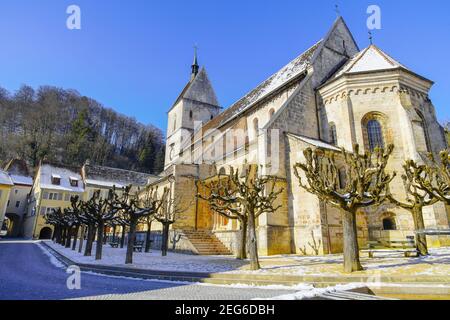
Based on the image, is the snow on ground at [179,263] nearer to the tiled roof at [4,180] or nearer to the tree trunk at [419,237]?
the tree trunk at [419,237]

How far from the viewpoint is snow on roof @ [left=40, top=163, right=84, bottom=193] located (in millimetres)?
38662

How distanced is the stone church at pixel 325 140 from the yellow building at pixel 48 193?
78.7ft

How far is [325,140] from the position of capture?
19.7m

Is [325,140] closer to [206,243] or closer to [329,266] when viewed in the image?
[206,243]

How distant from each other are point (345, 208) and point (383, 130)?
38.6ft

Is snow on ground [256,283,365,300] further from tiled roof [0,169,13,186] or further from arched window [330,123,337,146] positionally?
tiled roof [0,169,13,186]

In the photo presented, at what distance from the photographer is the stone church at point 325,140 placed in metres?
15.3

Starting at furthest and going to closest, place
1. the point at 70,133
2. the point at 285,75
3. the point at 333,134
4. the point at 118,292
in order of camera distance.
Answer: the point at 70,133
the point at 285,75
the point at 333,134
the point at 118,292

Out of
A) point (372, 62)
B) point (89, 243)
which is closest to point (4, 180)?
point (89, 243)

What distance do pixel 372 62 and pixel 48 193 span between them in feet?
136

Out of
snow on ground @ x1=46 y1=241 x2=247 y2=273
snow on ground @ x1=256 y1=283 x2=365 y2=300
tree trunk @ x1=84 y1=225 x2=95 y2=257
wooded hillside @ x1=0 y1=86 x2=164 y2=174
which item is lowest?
snow on ground @ x1=46 y1=241 x2=247 y2=273

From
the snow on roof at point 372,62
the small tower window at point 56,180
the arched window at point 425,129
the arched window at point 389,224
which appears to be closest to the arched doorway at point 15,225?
the small tower window at point 56,180

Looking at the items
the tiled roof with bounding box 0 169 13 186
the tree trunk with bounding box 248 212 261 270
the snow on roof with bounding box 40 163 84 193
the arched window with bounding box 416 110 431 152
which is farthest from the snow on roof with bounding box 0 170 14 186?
the arched window with bounding box 416 110 431 152
